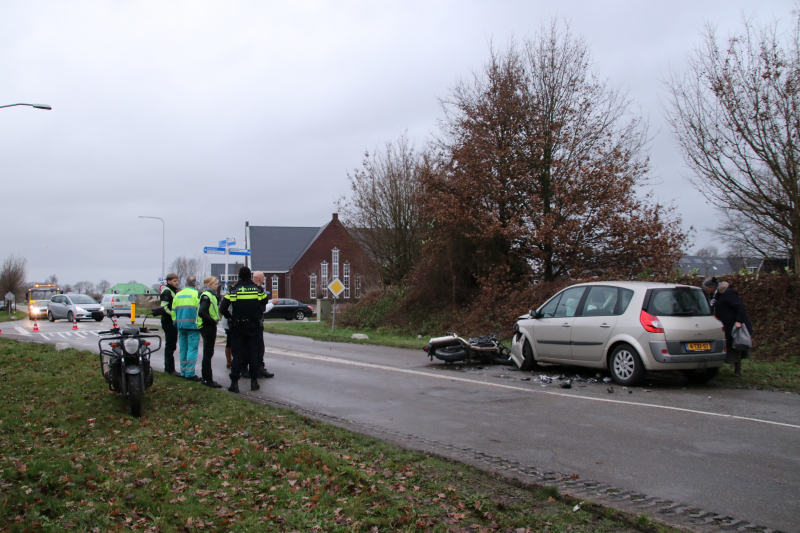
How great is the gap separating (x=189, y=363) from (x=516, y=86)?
15570 mm

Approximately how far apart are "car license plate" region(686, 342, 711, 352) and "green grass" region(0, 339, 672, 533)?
5.55 metres

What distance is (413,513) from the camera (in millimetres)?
4105

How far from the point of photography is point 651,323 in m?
9.34

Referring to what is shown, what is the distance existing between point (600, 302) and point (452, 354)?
341 cm

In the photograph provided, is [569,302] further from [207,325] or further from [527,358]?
[207,325]

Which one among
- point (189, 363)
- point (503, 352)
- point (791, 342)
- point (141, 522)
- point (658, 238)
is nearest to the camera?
point (141, 522)

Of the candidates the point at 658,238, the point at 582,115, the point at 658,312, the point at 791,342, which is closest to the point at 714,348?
the point at 658,312

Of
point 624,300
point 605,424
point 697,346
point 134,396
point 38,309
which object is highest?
point 624,300

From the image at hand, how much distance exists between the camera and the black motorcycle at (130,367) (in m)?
7.38

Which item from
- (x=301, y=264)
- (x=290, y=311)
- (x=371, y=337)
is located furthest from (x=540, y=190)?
(x=301, y=264)

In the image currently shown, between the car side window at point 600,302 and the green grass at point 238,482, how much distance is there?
5578mm

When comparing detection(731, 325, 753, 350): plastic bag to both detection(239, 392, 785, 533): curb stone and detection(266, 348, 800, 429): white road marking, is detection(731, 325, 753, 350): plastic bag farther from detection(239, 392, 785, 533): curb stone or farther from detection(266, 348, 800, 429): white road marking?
detection(239, 392, 785, 533): curb stone

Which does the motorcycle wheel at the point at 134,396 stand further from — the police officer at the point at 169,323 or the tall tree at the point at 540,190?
the tall tree at the point at 540,190

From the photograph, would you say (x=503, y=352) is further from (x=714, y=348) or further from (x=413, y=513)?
(x=413, y=513)
